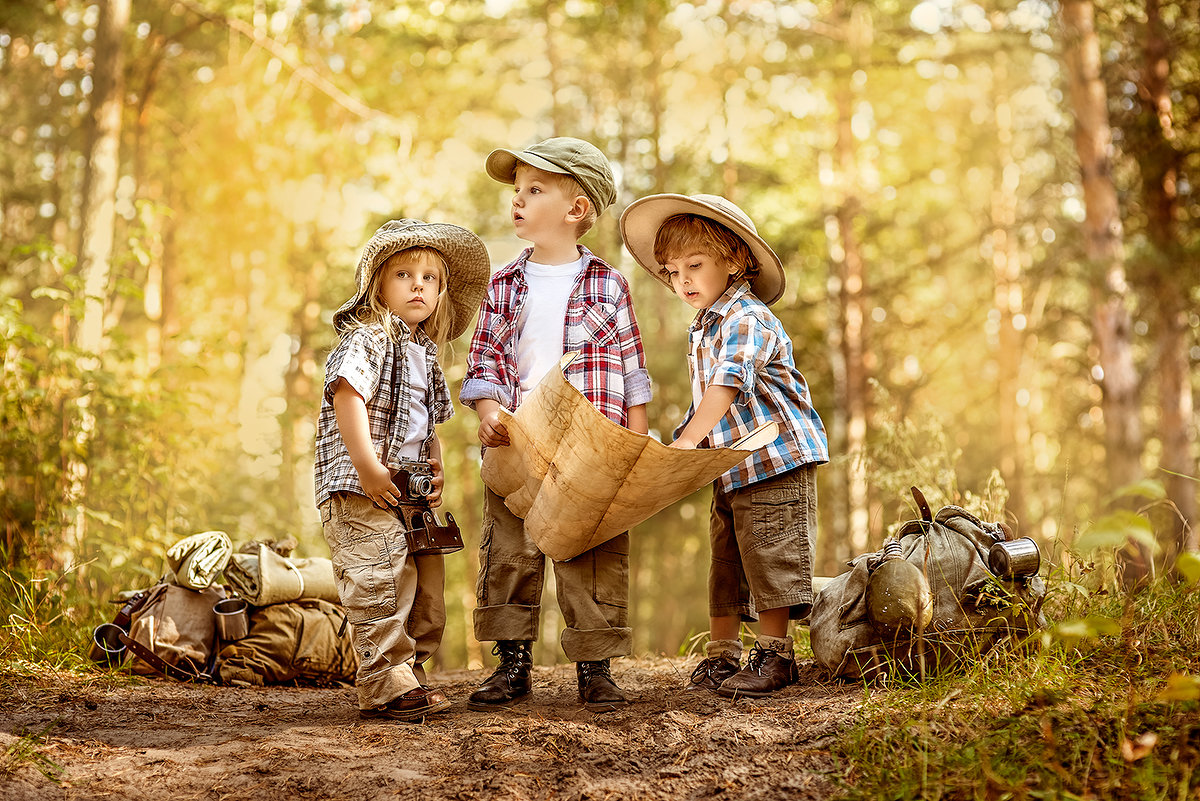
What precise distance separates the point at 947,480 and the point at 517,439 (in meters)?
2.41

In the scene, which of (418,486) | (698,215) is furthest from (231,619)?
(698,215)

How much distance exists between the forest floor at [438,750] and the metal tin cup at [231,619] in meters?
0.66

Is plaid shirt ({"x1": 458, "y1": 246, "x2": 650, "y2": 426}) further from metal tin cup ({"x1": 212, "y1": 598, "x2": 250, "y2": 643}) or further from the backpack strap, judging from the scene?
the backpack strap

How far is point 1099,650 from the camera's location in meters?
2.96

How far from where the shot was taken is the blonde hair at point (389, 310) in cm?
340

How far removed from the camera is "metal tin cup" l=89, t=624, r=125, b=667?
13.7ft

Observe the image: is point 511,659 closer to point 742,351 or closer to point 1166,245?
point 742,351

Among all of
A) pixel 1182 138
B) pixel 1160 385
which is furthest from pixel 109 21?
pixel 1160 385

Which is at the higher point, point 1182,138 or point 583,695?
point 1182,138

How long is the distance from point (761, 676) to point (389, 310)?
1.92 m

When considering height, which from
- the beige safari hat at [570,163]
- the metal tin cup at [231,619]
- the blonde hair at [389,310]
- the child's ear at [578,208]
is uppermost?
the beige safari hat at [570,163]

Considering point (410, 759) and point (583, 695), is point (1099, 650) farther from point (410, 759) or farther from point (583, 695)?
point (410, 759)

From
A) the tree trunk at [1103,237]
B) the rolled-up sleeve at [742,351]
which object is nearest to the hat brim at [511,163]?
the rolled-up sleeve at [742,351]

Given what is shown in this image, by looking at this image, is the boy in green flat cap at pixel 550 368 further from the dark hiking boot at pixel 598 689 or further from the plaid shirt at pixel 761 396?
the plaid shirt at pixel 761 396
